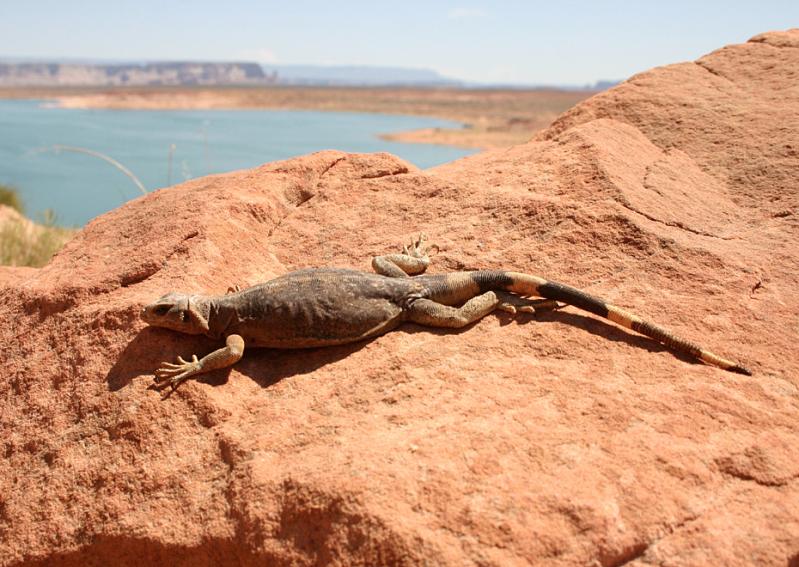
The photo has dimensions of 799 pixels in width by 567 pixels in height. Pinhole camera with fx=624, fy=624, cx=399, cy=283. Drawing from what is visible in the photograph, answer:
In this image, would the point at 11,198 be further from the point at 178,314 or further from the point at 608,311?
the point at 608,311

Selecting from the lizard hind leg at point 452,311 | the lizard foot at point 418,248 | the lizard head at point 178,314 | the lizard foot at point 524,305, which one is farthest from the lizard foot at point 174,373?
the lizard foot at point 524,305

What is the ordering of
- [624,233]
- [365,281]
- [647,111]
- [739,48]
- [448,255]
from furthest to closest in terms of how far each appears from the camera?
[739,48] → [647,111] → [448,255] → [624,233] → [365,281]

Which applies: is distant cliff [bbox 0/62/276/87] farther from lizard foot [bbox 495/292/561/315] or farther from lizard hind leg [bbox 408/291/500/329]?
lizard foot [bbox 495/292/561/315]

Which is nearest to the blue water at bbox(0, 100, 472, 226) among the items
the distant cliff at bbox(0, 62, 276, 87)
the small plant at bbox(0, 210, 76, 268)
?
the small plant at bbox(0, 210, 76, 268)

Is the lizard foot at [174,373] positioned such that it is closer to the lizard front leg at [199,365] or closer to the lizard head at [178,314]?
the lizard front leg at [199,365]

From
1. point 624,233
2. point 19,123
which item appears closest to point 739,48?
point 624,233

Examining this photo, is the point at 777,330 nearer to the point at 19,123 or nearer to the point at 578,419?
the point at 578,419

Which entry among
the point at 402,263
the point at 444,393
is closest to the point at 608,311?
the point at 444,393
